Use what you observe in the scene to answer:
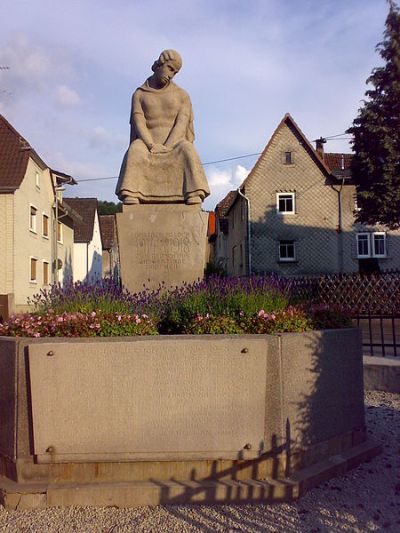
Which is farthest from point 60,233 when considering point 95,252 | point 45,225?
point 95,252

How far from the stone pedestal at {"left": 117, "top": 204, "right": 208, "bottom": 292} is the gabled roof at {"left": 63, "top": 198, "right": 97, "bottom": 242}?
3217cm

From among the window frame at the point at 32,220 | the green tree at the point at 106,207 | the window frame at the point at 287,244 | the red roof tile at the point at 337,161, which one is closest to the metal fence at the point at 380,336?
the window frame at the point at 287,244

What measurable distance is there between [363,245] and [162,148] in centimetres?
2496

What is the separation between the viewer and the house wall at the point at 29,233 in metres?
21.9

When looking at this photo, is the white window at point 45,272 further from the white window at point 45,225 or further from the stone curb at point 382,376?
the stone curb at point 382,376

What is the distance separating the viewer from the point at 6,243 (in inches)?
845

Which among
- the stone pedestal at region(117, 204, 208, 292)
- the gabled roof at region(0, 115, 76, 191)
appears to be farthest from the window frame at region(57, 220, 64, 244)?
the stone pedestal at region(117, 204, 208, 292)

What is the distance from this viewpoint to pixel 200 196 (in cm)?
638

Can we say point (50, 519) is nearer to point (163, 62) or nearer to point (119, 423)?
point (119, 423)

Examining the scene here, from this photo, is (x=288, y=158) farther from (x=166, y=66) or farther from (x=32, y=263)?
(x=166, y=66)

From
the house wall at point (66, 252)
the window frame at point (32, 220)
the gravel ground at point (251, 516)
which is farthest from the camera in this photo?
the house wall at point (66, 252)

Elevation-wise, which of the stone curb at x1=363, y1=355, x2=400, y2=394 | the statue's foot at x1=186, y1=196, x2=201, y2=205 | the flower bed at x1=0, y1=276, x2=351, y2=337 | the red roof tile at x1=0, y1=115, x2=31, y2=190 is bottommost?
the stone curb at x1=363, y1=355, x2=400, y2=394

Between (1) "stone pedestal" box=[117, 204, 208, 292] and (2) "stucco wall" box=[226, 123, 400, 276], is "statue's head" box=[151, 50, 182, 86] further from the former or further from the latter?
(2) "stucco wall" box=[226, 123, 400, 276]

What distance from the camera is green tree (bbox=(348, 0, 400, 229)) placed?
61.1ft
